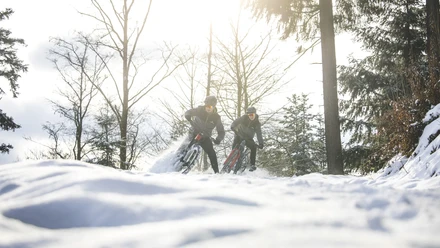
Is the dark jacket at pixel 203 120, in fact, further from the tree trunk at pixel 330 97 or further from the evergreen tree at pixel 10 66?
the evergreen tree at pixel 10 66

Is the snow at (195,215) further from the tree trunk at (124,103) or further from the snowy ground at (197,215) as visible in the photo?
the tree trunk at (124,103)

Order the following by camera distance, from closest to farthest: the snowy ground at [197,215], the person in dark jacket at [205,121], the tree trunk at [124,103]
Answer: the snowy ground at [197,215]
the person in dark jacket at [205,121]
the tree trunk at [124,103]

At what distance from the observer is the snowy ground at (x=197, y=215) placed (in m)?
1.24

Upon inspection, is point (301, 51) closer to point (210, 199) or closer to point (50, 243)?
point (210, 199)

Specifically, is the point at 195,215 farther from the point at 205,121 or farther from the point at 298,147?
the point at 298,147

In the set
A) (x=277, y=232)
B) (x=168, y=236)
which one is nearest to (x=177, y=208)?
(x=168, y=236)

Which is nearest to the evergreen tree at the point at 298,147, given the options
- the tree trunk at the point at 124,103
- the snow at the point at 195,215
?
the tree trunk at the point at 124,103

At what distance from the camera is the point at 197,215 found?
1.56 m

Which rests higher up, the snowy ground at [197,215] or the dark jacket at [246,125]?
the dark jacket at [246,125]

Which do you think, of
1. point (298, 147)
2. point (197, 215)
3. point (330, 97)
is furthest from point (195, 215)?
point (298, 147)

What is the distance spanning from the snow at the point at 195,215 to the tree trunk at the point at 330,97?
654 centimetres

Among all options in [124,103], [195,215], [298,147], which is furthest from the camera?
[298,147]

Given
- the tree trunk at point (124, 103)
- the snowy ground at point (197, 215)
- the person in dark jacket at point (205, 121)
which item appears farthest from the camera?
the tree trunk at point (124, 103)

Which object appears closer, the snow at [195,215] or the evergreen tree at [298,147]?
the snow at [195,215]
